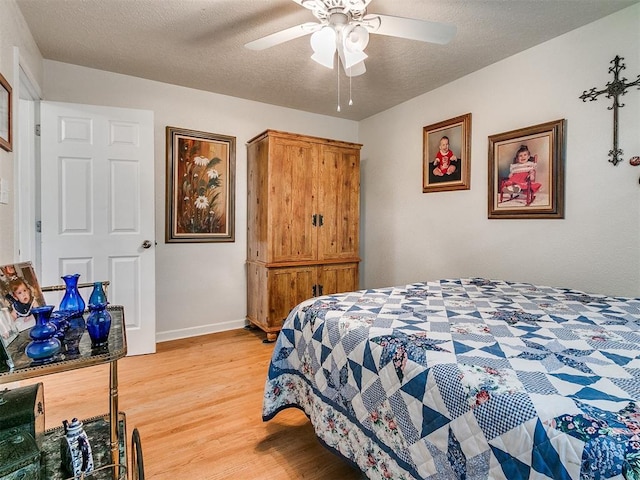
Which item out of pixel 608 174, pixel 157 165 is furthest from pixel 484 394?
pixel 157 165

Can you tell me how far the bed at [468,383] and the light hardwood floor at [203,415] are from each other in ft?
0.75

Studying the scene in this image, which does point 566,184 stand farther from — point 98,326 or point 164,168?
point 164,168

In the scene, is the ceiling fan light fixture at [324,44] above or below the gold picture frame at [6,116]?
above

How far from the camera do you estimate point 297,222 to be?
3.40 metres

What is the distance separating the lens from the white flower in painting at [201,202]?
3.41 metres

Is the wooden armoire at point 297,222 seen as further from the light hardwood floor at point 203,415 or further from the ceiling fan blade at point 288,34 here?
the ceiling fan blade at point 288,34

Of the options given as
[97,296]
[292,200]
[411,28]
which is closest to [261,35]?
[411,28]

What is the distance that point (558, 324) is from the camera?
138 centimetres

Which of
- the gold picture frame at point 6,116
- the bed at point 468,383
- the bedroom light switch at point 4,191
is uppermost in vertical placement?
the gold picture frame at point 6,116

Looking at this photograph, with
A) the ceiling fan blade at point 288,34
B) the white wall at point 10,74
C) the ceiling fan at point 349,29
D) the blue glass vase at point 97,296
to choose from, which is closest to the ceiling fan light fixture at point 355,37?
the ceiling fan at point 349,29

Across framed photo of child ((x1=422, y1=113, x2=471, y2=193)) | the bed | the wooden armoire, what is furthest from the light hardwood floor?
framed photo of child ((x1=422, y1=113, x2=471, y2=193))

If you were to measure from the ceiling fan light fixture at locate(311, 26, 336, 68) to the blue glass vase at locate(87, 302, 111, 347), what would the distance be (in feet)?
5.71

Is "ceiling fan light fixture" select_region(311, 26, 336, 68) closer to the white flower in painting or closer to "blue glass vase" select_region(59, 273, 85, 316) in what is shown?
"blue glass vase" select_region(59, 273, 85, 316)

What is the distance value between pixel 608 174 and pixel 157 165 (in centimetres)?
362
